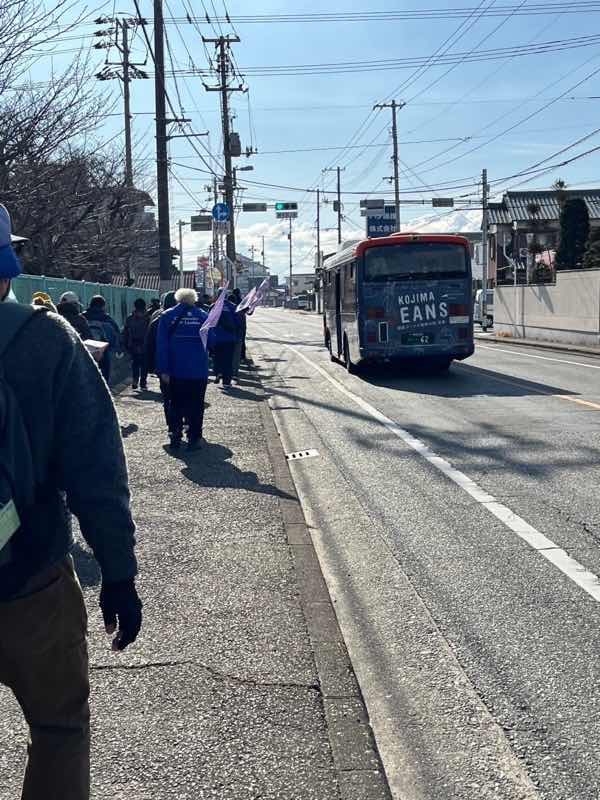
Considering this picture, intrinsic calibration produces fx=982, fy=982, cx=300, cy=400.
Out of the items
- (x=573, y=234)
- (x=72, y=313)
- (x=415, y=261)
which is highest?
(x=573, y=234)

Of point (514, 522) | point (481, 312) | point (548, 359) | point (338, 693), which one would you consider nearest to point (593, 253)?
point (481, 312)

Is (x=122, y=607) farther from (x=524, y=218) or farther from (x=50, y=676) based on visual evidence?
(x=524, y=218)

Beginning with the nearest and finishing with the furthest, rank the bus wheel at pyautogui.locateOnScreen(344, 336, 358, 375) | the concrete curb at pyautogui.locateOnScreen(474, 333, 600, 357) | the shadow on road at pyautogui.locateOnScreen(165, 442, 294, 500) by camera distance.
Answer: the shadow on road at pyautogui.locateOnScreen(165, 442, 294, 500), the bus wheel at pyautogui.locateOnScreen(344, 336, 358, 375), the concrete curb at pyautogui.locateOnScreen(474, 333, 600, 357)

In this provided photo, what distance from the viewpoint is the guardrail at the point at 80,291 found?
1517 cm

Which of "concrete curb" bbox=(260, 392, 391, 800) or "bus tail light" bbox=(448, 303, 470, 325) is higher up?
"bus tail light" bbox=(448, 303, 470, 325)

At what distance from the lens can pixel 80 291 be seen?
2011cm

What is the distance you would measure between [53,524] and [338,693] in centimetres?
216

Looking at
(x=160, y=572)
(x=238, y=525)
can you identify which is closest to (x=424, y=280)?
(x=238, y=525)

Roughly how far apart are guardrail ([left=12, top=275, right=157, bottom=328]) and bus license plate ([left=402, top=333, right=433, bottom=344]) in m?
6.68

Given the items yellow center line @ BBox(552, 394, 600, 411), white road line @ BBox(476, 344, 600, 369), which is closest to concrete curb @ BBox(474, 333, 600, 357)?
white road line @ BBox(476, 344, 600, 369)

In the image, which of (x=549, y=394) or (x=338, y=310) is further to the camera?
(x=338, y=310)

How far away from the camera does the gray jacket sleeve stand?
8.21 feet

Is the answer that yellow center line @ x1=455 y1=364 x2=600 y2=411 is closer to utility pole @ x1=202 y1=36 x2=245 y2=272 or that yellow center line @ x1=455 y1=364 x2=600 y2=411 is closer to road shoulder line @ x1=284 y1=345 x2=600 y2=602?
road shoulder line @ x1=284 y1=345 x2=600 y2=602

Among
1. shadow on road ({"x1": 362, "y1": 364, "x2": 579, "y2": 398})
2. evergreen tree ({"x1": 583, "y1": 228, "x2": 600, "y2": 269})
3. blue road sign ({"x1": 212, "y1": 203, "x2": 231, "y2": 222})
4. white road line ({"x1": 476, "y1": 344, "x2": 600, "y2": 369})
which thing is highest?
blue road sign ({"x1": 212, "y1": 203, "x2": 231, "y2": 222})
